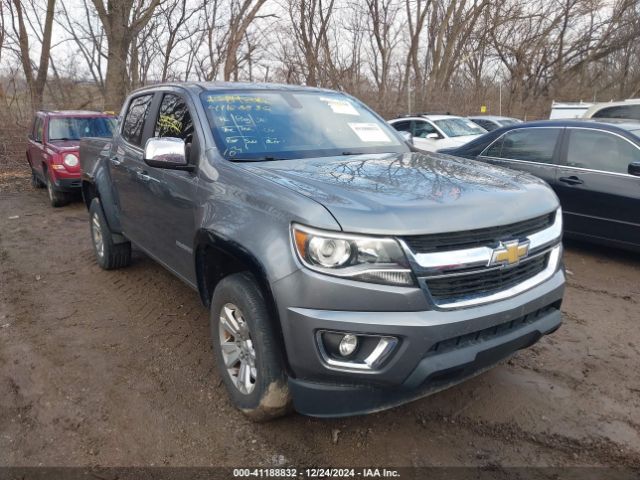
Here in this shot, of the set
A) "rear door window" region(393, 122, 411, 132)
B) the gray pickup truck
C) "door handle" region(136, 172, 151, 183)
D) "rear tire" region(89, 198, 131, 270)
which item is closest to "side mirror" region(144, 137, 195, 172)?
the gray pickup truck

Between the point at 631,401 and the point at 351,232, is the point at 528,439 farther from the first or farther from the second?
the point at 351,232

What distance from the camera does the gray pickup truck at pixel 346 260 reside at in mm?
2115

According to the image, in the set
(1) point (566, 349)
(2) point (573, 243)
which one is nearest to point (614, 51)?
(2) point (573, 243)

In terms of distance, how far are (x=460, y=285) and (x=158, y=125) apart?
275 cm

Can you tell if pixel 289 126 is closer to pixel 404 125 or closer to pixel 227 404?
pixel 227 404

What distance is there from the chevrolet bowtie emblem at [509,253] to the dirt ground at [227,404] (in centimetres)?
98

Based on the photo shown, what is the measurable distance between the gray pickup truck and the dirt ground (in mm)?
325

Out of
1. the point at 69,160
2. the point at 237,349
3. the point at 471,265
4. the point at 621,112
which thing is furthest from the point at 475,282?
the point at 621,112

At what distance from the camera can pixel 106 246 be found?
5.12 metres

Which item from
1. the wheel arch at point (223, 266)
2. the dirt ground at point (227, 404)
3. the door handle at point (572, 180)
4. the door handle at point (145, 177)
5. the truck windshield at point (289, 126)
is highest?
the truck windshield at point (289, 126)

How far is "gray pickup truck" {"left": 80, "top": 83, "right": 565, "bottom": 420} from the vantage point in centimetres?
212

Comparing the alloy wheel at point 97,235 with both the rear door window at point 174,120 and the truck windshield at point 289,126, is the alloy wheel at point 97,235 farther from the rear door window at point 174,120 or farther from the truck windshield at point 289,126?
the truck windshield at point 289,126

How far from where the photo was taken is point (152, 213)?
149 inches

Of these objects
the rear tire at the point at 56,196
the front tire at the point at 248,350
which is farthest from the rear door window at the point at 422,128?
the front tire at the point at 248,350
